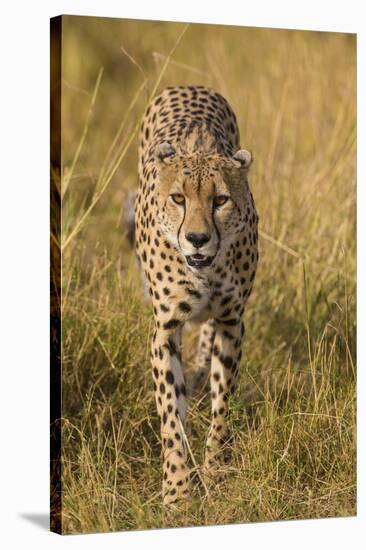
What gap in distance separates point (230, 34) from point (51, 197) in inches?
137

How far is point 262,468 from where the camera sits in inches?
230

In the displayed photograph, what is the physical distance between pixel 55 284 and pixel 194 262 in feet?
1.77

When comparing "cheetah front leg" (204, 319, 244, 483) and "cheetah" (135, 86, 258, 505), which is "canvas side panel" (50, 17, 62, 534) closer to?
"cheetah" (135, 86, 258, 505)

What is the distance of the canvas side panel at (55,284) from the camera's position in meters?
5.37

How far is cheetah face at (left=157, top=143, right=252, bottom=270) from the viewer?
216 inches

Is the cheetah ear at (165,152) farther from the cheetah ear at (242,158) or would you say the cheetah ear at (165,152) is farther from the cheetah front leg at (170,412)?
the cheetah front leg at (170,412)

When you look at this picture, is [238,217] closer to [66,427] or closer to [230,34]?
[66,427]

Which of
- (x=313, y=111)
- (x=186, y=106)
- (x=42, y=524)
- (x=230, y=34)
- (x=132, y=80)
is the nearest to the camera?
(x=42, y=524)

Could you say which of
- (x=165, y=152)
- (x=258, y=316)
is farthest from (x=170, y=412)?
(x=258, y=316)

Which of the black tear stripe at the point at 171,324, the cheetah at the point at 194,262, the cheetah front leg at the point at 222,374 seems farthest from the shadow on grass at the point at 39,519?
the black tear stripe at the point at 171,324

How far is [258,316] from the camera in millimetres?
6879

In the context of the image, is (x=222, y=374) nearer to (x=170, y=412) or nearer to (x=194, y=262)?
(x=170, y=412)

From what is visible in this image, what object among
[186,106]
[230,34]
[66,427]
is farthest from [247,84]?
[66,427]

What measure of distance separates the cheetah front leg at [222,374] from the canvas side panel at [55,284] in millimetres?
716
